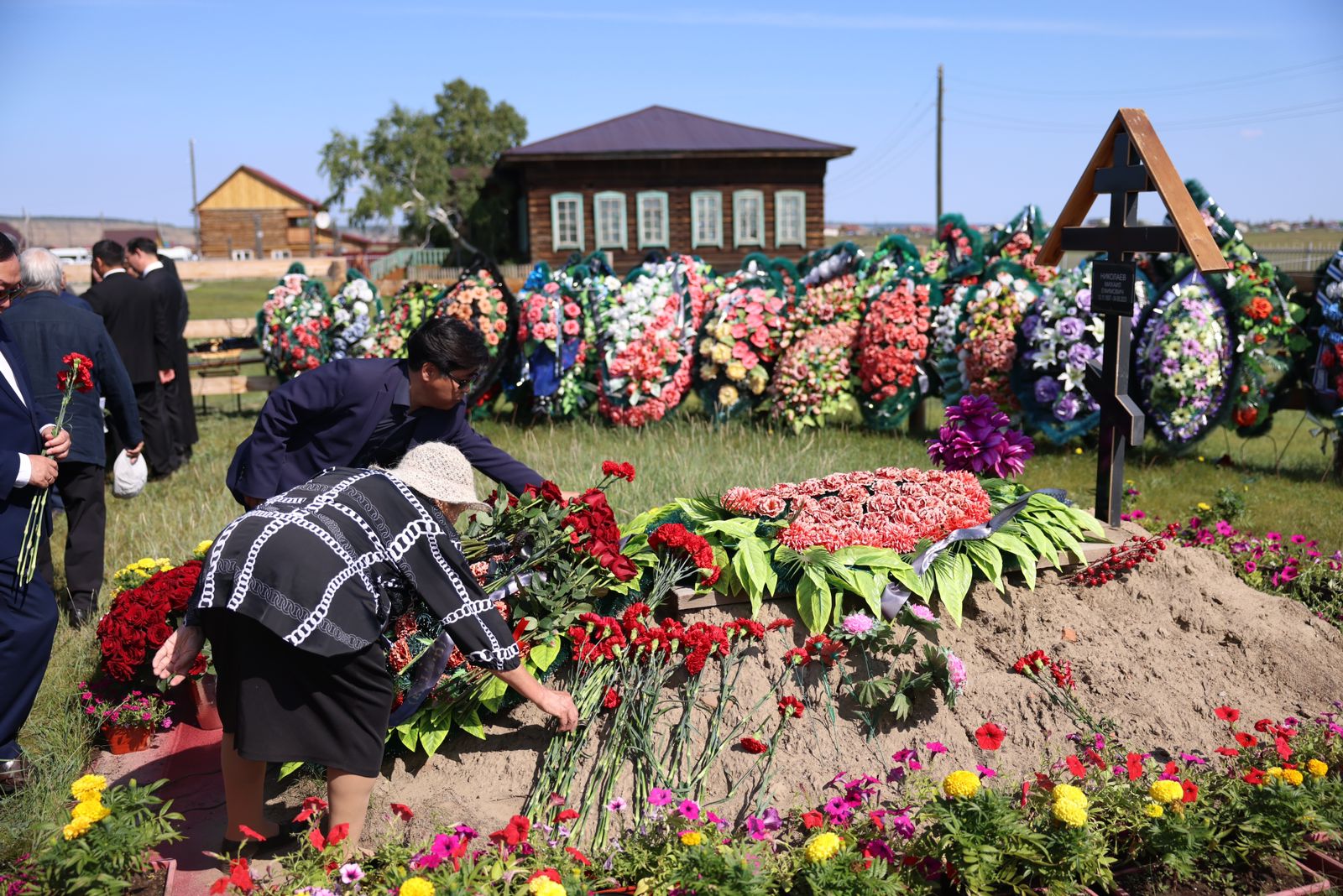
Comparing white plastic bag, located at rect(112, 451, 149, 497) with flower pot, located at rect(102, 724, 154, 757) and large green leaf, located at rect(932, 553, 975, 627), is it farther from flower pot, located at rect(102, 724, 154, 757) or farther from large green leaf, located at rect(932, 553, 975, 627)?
large green leaf, located at rect(932, 553, 975, 627)

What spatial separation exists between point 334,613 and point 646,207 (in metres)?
26.1

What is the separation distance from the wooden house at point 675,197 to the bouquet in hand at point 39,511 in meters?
23.7

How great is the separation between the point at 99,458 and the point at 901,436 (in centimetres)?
615

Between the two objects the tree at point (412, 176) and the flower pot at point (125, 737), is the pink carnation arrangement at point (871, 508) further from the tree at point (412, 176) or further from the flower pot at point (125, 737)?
the tree at point (412, 176)

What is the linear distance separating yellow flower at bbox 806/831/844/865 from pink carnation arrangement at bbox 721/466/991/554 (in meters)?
1.44

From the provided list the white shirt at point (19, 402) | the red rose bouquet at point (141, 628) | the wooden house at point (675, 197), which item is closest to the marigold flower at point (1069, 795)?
the red rose bouquet at point (141, 628)

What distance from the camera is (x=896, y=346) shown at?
354 inches

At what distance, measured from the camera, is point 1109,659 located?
3822mm

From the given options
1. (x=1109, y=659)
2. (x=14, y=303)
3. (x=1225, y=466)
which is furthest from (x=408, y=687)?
(x=1225, y=466)

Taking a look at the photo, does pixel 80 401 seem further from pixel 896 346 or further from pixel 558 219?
pixel 558 219

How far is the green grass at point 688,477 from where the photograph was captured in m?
4.80

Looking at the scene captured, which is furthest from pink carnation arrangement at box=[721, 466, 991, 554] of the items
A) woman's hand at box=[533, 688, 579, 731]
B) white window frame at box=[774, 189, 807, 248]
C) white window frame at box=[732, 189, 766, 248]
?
white window frame at box=[774, 189, 807, 248]

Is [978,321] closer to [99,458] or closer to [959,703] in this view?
[959,703]

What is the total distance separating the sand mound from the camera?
339 centimetres
